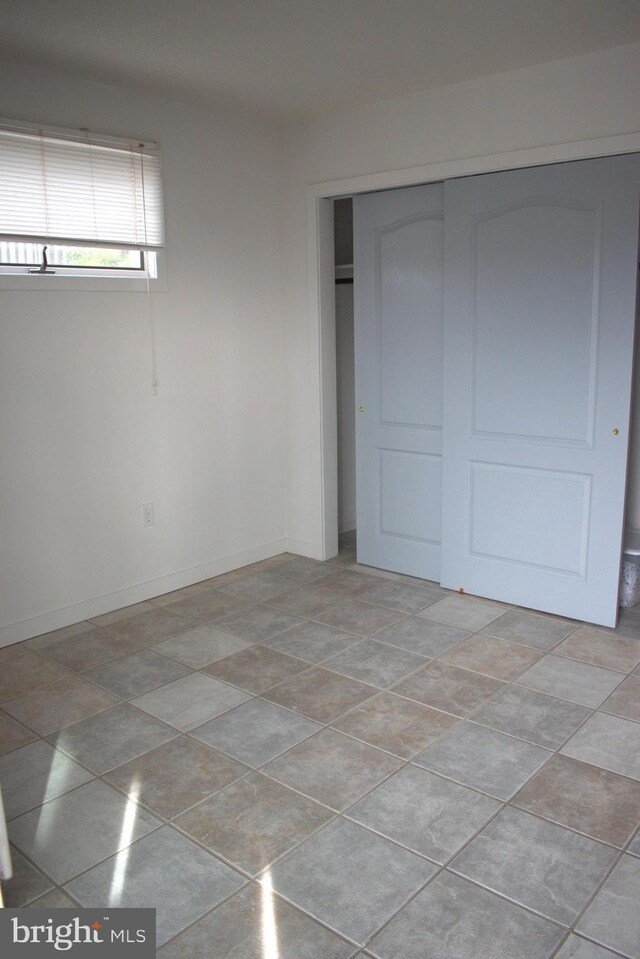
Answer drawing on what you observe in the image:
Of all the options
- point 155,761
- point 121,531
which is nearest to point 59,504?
point 121,531

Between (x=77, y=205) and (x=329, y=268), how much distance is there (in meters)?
1.48

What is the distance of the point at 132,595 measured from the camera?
4.04m

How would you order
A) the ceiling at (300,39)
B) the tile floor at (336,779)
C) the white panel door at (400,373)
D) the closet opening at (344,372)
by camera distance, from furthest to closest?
the closet opening at (344,372) → the white panel door at (400,373) → the ceiling at (300,39) → the tile floor at (336,779)

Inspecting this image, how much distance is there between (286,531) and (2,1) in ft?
10.2

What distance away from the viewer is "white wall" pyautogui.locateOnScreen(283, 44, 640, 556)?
3.24m

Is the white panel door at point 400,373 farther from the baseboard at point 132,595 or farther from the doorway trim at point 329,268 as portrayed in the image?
the baseboard at point 132,595

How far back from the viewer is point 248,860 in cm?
212

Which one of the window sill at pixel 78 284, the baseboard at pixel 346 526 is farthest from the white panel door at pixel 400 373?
the window sill at pixel 78 284

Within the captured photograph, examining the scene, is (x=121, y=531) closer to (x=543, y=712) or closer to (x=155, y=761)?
(x=155, y=761)

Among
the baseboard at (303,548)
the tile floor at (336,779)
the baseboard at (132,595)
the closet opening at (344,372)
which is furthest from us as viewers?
the closet opening at (344,372)

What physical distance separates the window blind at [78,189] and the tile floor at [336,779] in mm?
1858

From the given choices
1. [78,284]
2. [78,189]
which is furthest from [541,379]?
[78,189]

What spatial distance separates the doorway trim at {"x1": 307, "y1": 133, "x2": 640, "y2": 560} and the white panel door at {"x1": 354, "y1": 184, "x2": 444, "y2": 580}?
4.0 inches

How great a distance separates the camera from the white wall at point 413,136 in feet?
10.6
